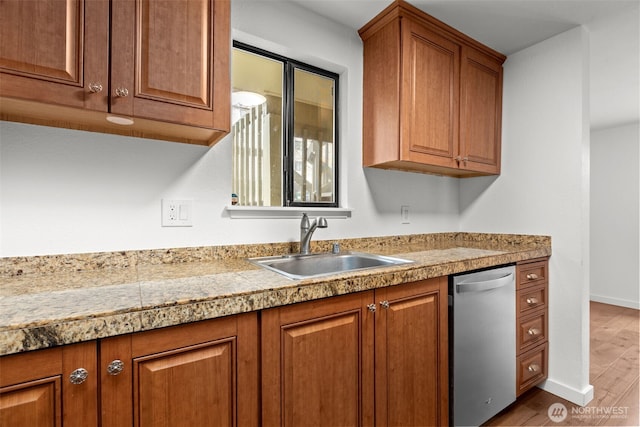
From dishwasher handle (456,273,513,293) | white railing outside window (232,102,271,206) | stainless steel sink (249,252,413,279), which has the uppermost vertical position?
white railing outside window (232,102,271,206)

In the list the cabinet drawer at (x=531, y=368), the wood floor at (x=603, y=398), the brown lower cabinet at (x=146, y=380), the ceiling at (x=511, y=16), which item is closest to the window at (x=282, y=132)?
the ceiling at (x=511, y=16)

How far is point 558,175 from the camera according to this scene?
2.06m

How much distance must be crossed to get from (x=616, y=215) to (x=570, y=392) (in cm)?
306

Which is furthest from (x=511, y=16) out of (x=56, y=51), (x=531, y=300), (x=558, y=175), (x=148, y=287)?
(x=148, y=287)

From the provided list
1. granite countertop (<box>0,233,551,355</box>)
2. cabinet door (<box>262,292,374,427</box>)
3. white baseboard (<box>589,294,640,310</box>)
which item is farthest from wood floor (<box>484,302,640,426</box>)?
white baseboard (<box>589,294,640,310</box>)

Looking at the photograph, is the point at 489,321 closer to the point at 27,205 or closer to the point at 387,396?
the point at 387,396

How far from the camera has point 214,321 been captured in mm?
904

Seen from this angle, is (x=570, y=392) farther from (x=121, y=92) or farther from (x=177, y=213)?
(x=121, y=92)

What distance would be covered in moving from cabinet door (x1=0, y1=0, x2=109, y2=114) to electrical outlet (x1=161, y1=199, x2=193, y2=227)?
0.49 m

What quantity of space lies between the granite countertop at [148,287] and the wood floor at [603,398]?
3.06 ft

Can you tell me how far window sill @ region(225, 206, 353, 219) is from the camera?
1.59m

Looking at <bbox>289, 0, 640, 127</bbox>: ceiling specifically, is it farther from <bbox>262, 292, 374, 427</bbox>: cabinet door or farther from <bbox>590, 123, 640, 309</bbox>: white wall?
<bbox>590, 123, 640, 309</bbox>: white wall

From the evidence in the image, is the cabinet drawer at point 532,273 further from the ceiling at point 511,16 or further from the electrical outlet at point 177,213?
the electrical outlet at point 177,213

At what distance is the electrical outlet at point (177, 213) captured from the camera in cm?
141
